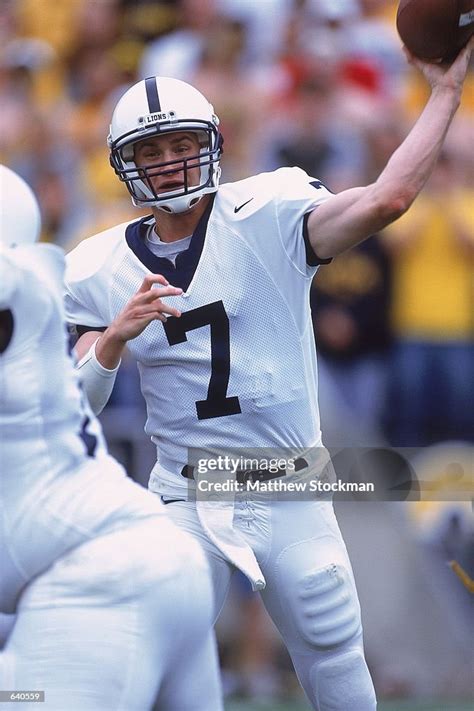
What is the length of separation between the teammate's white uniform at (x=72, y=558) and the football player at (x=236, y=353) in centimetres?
75

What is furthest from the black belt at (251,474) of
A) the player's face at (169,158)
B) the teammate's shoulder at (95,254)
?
the player's face at (169,158)

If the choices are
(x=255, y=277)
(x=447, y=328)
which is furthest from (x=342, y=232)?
(x=447, y=328)

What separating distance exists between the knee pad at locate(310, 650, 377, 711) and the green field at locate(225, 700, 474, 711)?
1.89 metres

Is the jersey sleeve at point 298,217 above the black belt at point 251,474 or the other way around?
above

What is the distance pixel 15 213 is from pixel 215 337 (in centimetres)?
95

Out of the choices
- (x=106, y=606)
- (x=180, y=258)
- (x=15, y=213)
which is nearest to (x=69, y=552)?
(x=106, y=606)

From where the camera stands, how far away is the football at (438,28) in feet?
10.6

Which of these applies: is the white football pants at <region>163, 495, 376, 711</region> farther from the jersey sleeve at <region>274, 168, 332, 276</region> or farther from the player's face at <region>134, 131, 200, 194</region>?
the player's face at <region>134, 131, 200, 194</region>

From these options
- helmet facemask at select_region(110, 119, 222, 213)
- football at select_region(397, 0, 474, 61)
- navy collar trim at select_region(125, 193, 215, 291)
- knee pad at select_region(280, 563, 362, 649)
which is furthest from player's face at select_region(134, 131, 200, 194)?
knee pad at select_region(280, 563, 362, 649)

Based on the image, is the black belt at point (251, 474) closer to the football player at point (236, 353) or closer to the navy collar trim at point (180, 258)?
the football player at point (236, 353)

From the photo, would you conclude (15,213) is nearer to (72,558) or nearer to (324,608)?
(72,558)

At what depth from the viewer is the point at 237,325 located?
3.33 m

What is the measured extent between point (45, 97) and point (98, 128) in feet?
1.41

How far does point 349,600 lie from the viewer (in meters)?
3.33
